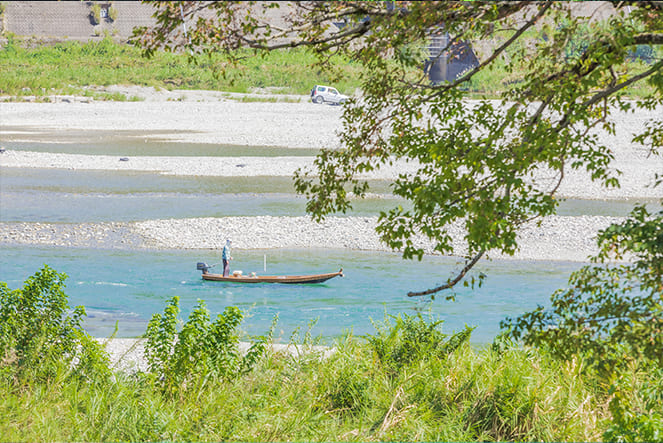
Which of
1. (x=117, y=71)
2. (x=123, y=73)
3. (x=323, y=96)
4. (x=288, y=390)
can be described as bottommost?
(x=288, y=390)

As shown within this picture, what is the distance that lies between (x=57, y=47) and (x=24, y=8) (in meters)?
7.55

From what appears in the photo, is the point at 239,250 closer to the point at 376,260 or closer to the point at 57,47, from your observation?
the point at 376,260

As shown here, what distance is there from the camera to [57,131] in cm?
4516

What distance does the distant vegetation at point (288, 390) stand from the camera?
7809mm

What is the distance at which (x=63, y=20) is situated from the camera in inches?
3049

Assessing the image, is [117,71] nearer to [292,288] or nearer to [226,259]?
[226,259]

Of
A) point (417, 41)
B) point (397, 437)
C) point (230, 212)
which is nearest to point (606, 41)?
point (417, 41)

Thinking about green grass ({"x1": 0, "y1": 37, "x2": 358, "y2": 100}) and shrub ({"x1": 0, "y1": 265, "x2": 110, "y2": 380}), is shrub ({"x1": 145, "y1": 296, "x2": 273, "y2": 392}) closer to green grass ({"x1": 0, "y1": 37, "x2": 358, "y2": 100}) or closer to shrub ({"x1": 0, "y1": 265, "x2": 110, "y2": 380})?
shrub ({"x1": 0, "y1": 265, "x2": 110, "y2": 380})

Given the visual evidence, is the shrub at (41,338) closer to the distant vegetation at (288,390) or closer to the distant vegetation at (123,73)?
the distant vegetation at (288,390)

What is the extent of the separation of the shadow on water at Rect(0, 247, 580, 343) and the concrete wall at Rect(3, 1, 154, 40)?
2412 inches

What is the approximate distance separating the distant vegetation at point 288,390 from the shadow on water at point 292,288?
158 inches

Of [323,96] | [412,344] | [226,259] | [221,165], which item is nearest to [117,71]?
[323,96]

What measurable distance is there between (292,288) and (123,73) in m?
50.8

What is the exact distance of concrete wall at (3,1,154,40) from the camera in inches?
3027
